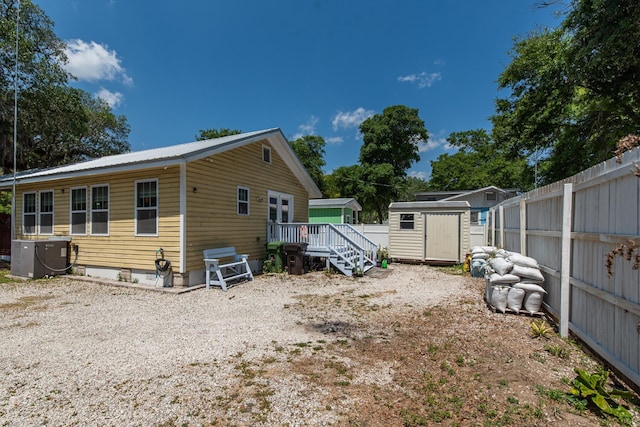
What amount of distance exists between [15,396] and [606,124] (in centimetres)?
1722

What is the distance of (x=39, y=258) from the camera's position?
8.80 meters

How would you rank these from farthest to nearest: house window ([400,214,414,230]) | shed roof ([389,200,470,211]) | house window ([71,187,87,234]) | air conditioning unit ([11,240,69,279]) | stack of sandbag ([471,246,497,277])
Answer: house window ([400,214,414,230]), shed roof ([389,200,470,211]), house window ([71,187,87,234]), stack of sandbag ([471,246,497,277]), air conditioning unit ([11,240,69,279])

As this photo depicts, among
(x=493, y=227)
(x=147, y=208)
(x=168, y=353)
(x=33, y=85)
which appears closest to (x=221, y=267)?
(x=147, y=208)

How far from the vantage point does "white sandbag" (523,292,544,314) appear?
5.04 meters

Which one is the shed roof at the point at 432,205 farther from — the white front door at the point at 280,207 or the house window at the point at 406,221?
the white front door at the point at 280,207

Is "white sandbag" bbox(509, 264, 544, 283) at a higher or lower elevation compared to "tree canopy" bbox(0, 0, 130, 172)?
lower

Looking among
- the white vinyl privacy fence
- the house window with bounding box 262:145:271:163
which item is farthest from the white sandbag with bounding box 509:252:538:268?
Result: the house window with bounding box 262:145:271:163

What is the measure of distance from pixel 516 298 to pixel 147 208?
8.56 metres

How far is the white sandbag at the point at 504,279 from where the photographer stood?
5.20m

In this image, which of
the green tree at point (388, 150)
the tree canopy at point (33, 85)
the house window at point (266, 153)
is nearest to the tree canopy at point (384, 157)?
the green tree at point (388, 150)

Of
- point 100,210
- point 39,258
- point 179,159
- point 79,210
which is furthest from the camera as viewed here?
point 79,210

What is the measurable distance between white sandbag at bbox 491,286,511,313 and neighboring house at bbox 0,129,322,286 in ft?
22.3

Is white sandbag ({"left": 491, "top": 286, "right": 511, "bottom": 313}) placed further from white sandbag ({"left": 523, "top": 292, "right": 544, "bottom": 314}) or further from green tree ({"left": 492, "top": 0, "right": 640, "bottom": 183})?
green tree ({"left": 492, "top": 0, "right": 640, "bottom": 183})

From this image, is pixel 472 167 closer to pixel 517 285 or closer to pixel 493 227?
pixel 493 227
